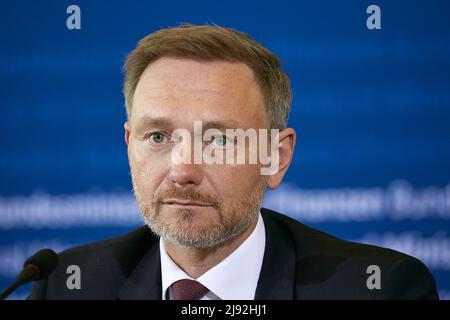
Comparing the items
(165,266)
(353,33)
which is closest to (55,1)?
(353,33)

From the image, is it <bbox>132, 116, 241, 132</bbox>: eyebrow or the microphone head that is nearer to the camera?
the microphone head

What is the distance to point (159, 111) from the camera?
1794 millimetres

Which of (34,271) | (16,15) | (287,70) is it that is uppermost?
(16,15)

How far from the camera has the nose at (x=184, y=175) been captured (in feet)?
5.58

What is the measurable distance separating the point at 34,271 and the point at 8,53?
Answer: 1488 millimetres

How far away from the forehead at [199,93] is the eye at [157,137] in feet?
0.16

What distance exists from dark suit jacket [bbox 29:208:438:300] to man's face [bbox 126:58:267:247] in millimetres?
184

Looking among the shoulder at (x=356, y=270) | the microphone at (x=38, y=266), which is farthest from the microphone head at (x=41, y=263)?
the shoulder at (x=356, y=270)

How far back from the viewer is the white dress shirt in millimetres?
1853

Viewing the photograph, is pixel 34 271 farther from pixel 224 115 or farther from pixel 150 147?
pixel 224 115

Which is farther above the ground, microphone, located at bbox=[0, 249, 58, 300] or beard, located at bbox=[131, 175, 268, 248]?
beard, located at bbox=[131, 175, 268, 248]

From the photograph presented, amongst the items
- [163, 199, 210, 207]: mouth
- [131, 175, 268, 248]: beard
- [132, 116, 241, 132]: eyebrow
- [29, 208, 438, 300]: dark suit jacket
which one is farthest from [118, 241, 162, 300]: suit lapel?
[132, 116, 241, 132]: eyebrow

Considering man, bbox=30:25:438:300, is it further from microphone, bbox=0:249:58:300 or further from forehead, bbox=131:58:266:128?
microphone, bbox=0:249:58:300

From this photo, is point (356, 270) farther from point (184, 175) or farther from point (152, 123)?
point (152, 123)
